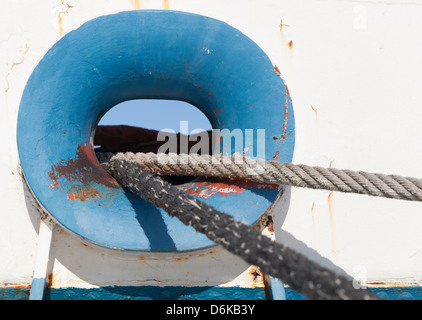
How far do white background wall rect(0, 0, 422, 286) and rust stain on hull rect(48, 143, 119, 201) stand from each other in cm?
14

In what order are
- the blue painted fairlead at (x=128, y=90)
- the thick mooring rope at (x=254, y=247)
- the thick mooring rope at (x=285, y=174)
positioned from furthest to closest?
the blue painted fairlead at (x=128, y=90) < the thick mooring rope at (x=285, y=174) < the thick mooring rope at (x=254, y=247)

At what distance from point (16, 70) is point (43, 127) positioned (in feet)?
0.78

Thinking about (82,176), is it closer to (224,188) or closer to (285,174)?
(224,188)

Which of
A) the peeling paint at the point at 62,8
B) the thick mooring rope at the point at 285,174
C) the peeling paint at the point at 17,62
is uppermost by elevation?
the peeling paint at the point at 62,8

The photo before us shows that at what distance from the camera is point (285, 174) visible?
89 cm

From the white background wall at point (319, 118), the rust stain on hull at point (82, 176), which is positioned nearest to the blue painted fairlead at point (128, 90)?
the rust stain on hull at point (82, 176)

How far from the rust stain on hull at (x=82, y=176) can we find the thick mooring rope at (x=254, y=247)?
13 centimetres

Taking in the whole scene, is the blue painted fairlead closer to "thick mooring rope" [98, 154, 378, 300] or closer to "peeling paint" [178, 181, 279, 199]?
"peeling paint" [178, 181, 279, 199]

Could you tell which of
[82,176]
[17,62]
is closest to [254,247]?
[82,176]

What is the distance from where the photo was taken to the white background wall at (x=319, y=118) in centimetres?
104

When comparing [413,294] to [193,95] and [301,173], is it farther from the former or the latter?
[193,95]

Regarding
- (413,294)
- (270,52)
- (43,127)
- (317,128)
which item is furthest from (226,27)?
(413,294)

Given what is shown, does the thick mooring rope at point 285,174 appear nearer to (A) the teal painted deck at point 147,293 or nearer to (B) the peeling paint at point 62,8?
(A) the teal painted deck at point 147,293

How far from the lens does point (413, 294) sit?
108 centimetres
